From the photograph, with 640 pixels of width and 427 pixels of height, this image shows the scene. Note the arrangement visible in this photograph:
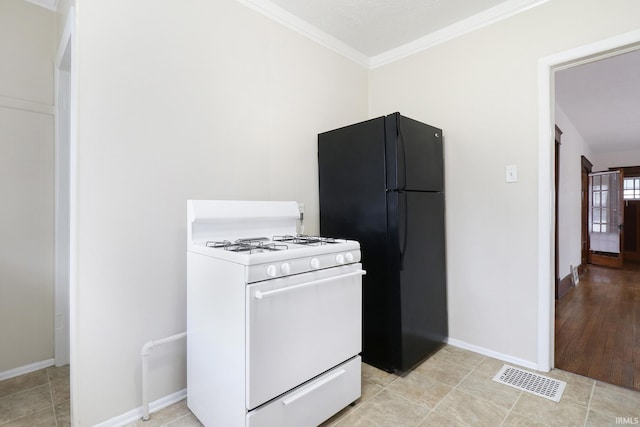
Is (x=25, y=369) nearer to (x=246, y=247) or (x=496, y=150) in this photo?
(x=246, y=247)

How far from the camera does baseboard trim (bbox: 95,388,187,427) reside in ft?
5.37

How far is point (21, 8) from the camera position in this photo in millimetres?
2137

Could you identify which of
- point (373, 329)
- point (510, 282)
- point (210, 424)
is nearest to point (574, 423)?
point (510, 282)

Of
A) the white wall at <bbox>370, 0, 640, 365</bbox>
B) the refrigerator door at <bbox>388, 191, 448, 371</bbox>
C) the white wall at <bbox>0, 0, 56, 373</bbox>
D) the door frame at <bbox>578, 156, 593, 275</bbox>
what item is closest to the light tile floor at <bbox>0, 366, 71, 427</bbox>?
the white wall at <bbox>0, 0, 56, 373</bbox>

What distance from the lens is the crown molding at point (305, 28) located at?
2.28 meters

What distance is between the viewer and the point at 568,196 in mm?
4605

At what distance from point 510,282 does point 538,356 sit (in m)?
0.51

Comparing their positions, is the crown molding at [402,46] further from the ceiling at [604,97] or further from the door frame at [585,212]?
the door frame at [585,212]

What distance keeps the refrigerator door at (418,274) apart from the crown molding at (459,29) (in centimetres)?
132

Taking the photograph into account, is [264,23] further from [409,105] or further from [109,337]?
[109,337]

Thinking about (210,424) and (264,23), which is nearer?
(210,424)

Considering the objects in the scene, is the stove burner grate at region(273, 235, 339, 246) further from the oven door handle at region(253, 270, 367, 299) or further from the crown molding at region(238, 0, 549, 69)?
the crown molding at region(238, 0, 549, 69)

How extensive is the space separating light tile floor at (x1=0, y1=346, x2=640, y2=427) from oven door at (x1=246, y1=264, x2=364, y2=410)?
36cm

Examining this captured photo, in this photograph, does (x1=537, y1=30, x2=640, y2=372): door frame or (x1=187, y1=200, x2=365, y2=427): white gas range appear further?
(x1=537, y1=30, x2=640, y2=372): door frame
